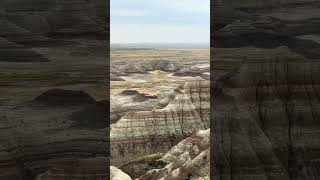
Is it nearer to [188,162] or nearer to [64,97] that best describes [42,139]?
[64,97]

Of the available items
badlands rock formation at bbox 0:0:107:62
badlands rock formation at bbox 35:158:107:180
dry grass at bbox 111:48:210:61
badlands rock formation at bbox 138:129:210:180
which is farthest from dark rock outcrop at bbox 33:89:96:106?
dry grass at bbox 111:48:210:61

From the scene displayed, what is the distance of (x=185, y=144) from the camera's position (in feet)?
55.9

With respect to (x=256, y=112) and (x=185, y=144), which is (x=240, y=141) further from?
(x=185, y=144)

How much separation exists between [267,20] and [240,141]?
2.77 feet

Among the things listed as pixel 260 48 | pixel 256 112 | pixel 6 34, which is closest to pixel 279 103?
pixel 256 112

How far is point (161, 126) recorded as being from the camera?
2514 cm

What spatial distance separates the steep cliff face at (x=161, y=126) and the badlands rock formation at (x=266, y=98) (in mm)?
18974

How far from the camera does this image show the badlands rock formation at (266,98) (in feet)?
11.0

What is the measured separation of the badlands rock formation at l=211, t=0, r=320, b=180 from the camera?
3346mm

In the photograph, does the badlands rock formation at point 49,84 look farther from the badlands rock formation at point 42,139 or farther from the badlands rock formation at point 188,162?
the badlands rock formation at point 188,162

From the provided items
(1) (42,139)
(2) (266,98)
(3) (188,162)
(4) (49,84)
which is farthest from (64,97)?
(3) (188,162)

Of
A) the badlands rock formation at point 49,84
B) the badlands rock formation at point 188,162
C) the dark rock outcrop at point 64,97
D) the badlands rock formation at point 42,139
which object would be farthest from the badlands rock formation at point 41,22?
the badlands rock formation at point 188,162

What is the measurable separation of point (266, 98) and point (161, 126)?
21.8 metres

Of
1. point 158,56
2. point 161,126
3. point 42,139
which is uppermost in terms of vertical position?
point 42,139
